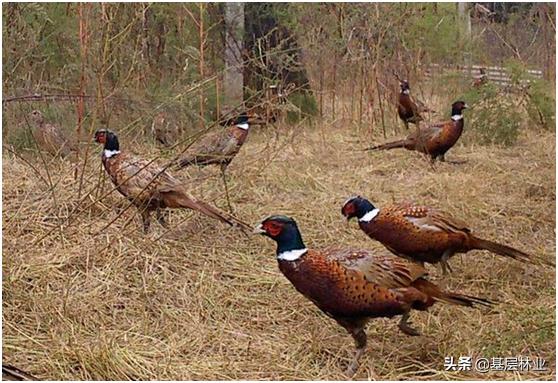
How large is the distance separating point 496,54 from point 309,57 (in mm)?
3084

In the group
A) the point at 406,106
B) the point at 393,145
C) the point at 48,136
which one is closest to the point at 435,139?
the point at 393,145

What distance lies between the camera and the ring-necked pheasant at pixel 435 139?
743cm

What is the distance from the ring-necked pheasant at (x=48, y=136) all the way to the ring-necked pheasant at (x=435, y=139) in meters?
2.73

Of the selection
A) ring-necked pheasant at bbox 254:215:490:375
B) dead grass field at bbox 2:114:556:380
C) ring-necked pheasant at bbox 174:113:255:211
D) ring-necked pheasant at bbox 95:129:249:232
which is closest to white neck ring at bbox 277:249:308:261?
ring-necked pheasant at bbox 254:215:490:375

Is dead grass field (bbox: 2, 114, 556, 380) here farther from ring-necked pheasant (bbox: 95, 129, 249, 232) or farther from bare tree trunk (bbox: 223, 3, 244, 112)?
bare tree trunk (bbox: 223, 3, 244, 112)

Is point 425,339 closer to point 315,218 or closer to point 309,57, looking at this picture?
point 315,218

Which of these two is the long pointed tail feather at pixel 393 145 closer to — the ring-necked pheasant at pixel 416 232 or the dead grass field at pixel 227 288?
the dead grass field at pixel 227 288

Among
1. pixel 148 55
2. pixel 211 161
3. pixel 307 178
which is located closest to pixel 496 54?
pixel 148 55

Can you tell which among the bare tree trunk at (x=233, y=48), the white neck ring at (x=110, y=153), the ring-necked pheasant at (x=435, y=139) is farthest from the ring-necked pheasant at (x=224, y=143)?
the bare tree trunk at (x=233, y=48)

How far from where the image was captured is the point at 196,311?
165 inches

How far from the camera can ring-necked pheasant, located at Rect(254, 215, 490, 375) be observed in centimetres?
348

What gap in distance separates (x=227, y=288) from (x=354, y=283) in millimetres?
1146

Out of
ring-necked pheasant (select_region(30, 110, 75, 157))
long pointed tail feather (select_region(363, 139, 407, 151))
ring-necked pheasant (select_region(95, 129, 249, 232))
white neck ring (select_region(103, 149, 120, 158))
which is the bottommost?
long pointed tail feather (select_region(363, 139, 407, 151))

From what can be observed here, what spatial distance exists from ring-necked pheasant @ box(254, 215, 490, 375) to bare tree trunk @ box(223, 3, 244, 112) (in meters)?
5.78
